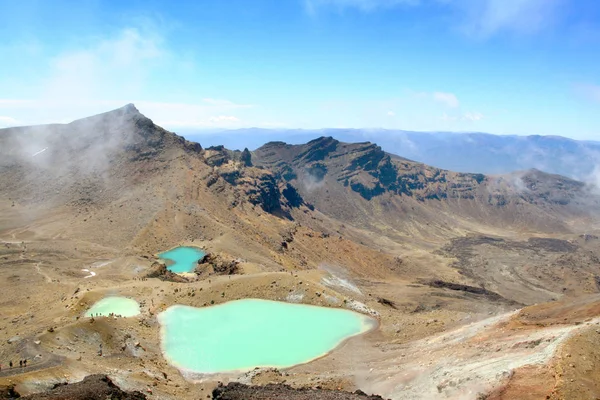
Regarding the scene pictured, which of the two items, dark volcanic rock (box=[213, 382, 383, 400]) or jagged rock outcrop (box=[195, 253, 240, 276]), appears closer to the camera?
dark volcanic rock (box=[213, 382, 383, 400])

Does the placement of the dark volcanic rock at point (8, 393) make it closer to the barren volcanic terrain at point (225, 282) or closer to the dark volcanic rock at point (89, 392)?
the barren volcanic terrain at point (225, 282)

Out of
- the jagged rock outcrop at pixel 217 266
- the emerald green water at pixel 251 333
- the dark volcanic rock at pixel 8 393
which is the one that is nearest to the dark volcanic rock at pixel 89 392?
the dark volcanic rock at pixel 8 393

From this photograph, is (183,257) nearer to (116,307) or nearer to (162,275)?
(162,275)

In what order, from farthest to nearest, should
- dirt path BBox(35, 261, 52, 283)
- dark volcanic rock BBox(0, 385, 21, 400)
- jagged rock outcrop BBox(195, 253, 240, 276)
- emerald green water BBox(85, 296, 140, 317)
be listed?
jagged rock outcrop BBox(195, 253, 240, 276) → dirt path BBox(35, 261, 52, 283) → emerald green water BBox(85, 296, 140, 317) → dark volcanic rock BBox(0, 385, 21, 400)

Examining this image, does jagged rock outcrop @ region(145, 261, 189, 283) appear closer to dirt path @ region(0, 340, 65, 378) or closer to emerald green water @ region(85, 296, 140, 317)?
emerald green water @ region(85, 296, 140, 317)

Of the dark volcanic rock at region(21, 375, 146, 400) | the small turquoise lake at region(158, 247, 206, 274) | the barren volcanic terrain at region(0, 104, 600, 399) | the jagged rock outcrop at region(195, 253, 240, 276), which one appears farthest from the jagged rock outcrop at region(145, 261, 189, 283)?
the dark volcanic rock at region(21, 375, 146, 400)

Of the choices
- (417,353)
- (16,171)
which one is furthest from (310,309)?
(16,171)

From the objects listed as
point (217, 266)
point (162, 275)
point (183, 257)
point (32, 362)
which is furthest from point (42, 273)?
point (32, 362)
